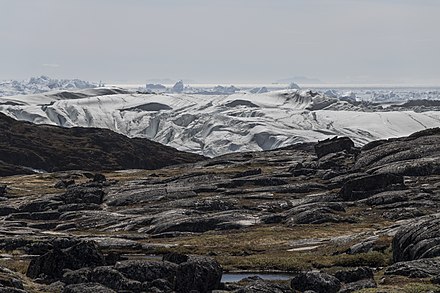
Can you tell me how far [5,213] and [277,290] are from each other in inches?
3845

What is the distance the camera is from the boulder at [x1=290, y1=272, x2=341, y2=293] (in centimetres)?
5319

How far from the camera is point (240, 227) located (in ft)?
370

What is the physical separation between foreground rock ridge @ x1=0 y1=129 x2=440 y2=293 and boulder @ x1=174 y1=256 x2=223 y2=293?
0.08 m

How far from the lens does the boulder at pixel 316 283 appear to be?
5319 cm


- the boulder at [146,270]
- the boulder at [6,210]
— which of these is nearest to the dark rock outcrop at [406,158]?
the boulder at [6,210]

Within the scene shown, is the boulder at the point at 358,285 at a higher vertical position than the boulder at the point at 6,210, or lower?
higher

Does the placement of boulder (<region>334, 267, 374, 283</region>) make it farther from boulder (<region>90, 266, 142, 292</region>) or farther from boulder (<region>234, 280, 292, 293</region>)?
A: boulder (<region>90, 266, 142, 292</region>)

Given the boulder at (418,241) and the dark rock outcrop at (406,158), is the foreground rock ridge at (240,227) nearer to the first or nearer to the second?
the boulder at (418,241)

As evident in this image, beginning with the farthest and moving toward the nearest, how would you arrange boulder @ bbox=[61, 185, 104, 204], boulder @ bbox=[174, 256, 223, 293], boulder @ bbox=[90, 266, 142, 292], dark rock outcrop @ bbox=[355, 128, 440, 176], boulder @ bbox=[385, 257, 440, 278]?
boulder @ bbox=[61, 185, 104, 204], dark rock outcrop @ bbox=[355, 128, 440, 176], boulder @ bbox=[174, 256, 223, 293], boulder @ bbox=[385, 257, 440, 278], boulder @ bbox=[90, 266, 142, 292]

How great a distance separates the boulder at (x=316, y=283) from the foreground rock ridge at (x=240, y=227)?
0.28 ft

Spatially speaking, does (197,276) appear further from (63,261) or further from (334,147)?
(334,147)

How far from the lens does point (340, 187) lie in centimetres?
14025

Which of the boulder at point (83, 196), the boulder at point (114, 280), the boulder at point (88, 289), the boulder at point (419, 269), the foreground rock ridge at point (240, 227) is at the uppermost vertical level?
the boulder at point (419, 269)

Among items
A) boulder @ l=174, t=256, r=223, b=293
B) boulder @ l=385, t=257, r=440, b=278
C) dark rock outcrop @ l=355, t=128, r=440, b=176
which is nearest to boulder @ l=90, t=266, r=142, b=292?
boulder @ l=174, t=256, r=223, b=293
